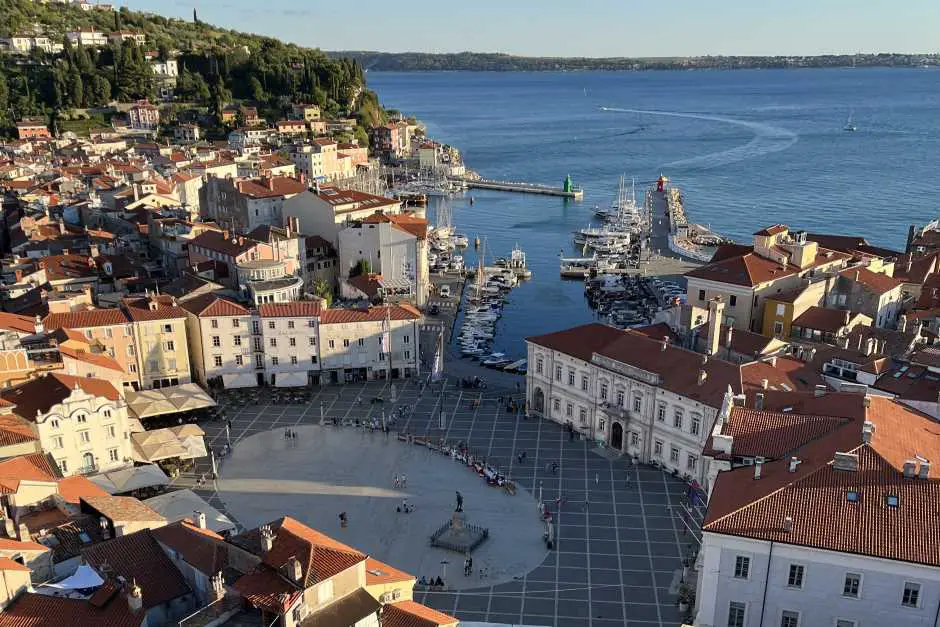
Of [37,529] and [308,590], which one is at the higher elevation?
[308,590]

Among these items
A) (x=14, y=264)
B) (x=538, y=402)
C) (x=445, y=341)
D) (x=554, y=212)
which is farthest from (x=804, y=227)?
(x=14, y=264)

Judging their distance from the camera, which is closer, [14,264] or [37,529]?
[37,529]

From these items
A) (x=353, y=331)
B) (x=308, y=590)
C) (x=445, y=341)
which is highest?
(x=308, y=590)

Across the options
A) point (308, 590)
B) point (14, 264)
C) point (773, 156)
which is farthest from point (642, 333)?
point (773, 156)

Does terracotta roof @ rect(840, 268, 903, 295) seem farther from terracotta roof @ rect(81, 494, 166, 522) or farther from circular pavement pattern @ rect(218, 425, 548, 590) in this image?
terracotta roof @ rect(81, 494, 166, 522)

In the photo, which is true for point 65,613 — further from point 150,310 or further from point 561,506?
point 150,310

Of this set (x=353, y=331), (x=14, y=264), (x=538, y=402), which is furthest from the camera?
(x=14, y=264)

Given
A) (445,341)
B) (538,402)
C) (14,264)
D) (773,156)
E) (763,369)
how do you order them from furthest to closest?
(773,156) → (445,341) → (14,264) → (538,402) → (763,369)

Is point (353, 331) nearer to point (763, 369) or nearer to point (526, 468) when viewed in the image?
point (526, 468)
